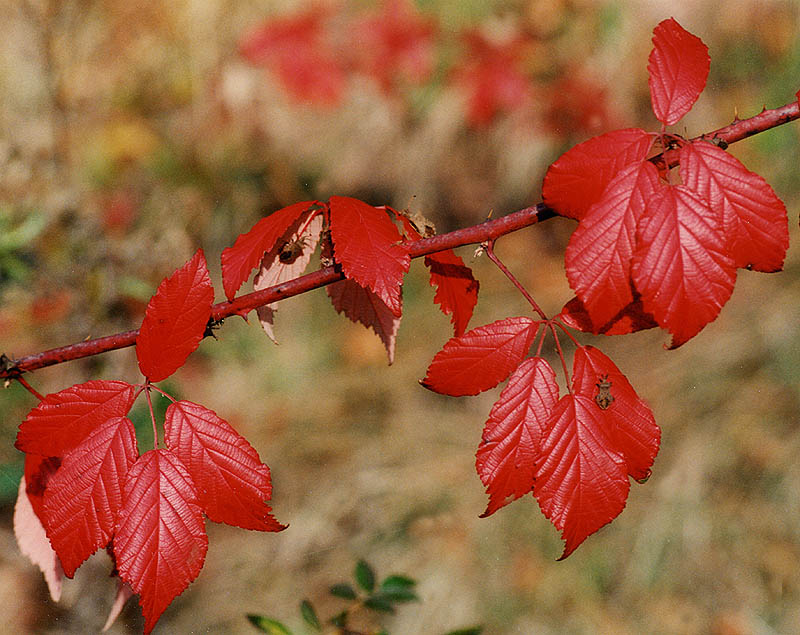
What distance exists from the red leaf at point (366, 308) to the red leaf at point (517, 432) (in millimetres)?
145

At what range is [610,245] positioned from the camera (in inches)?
16.7

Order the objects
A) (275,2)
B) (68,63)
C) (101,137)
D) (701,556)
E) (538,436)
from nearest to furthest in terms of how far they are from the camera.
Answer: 1. (538,436)
2. (701,556)
3. (68,63)
4. (101,137)
5. (275,2)

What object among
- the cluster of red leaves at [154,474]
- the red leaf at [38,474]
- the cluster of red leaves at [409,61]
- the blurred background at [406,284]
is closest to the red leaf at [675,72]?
the cluster of red leaves at [154,474]

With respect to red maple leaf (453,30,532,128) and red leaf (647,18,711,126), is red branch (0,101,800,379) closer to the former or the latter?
red leaf (647,18,711,126)

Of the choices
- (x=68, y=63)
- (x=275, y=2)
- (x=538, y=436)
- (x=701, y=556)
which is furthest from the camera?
(x=275, y=2)

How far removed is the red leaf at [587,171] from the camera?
439 mm

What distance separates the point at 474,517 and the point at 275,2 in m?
1.54

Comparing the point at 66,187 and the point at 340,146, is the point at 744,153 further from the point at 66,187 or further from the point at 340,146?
the point at 66,187

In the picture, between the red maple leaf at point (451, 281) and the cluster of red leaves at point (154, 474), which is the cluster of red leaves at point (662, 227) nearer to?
the red maple leaf at point (451, 281)

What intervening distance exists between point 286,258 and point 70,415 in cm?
18

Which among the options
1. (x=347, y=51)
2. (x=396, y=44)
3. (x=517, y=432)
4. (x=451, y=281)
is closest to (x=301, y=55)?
(x=347, y=51)

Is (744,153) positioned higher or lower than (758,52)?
lower

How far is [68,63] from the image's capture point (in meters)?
1.80

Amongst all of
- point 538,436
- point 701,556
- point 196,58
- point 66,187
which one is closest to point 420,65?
point 196,58
